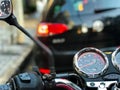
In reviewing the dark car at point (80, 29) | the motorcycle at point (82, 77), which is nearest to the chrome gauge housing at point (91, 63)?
the motorcycle at point (82, 77)

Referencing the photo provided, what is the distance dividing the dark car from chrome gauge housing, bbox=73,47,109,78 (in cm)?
370

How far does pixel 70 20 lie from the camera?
6.46 metres

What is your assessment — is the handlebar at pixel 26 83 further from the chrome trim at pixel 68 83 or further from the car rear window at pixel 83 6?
the car rear window at pixel 83 6

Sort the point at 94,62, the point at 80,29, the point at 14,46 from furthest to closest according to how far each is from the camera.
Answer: the point at 14,46
the point at 80,29
the point at 94,62

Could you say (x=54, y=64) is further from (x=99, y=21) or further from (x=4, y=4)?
(x=4, y=4)

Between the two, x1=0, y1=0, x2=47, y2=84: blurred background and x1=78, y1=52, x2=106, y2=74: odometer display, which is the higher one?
x1=78, y1=52, x2=106, y2=74: odometer display

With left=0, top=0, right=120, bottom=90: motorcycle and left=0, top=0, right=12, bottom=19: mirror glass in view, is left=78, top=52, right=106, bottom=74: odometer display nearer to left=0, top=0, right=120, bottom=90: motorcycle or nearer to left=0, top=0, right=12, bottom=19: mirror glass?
left=0, top=0, right=120, bottom=90: motorcycle

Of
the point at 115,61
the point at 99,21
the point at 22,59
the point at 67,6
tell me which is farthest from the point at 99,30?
the point at 115,61

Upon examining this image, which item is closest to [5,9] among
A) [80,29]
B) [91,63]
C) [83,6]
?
[91,63]

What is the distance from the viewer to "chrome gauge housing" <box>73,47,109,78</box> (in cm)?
233

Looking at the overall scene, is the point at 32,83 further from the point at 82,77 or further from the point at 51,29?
the point at 51,29

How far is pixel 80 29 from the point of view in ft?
20.8

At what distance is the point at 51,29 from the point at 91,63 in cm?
420

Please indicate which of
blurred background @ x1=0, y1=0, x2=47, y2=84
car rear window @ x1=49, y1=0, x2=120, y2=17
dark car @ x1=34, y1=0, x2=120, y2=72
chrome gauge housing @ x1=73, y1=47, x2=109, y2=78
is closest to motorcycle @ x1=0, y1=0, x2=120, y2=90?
chrome gauge housing @ x1=73, y1=47, x2=109, y2=78
